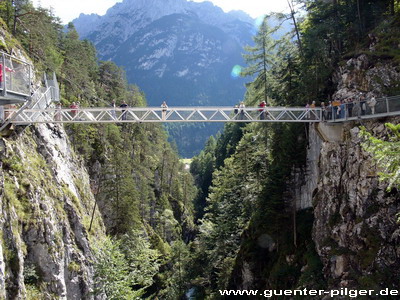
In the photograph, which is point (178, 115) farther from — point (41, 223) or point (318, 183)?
point (318, 183)

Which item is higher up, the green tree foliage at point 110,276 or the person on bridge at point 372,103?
the person on bridge at point 372,103

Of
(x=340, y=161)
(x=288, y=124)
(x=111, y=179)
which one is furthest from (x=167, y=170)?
(x=340, y=161)

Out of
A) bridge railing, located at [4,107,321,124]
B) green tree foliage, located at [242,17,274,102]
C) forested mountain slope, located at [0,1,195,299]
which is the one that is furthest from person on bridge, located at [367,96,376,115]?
forested mountain slope, located at [0,1,195,299]

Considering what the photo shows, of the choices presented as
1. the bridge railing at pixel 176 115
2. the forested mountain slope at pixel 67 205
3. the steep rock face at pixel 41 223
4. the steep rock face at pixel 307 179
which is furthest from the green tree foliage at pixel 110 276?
the steep rock face at pixel 307 179

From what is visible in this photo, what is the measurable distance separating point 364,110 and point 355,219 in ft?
16.9

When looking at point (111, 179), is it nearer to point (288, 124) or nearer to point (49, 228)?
point (49, 228)

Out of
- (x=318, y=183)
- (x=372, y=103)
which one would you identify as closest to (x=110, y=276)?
(x=318, y=183)

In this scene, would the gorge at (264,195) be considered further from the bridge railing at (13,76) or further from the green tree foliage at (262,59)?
the bridge railing at (13,76)

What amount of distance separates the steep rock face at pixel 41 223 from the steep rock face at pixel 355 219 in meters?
13.6

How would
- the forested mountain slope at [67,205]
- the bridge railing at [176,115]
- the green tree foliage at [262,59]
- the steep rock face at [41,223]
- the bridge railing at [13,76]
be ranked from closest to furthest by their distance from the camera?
the bridge railing at [13,76], the steep rock face at [41,223], the forested mountain slope at [67,205], the bridge railing at [176,115], the green tree foliage at [262,59]

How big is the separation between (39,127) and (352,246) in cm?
1844

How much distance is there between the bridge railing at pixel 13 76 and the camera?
13.2 metres

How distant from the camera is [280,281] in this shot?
1930cm

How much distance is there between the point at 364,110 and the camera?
15375mm
